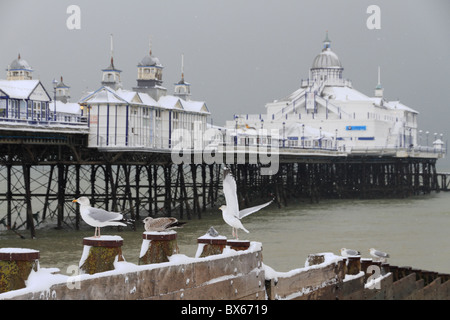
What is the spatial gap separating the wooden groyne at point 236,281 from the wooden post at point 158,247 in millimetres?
108

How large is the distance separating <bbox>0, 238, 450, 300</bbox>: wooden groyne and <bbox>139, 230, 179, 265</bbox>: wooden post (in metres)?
0.11

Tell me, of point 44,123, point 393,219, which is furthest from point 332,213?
point 44,123

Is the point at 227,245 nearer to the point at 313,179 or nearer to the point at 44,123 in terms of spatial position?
the point at 44,123

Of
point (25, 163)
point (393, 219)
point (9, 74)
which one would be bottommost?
point (393, 219)

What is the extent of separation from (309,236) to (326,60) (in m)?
58.6

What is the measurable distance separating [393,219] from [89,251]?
36503mm

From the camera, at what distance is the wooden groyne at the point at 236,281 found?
26.5 ft

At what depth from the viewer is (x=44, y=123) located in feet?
107

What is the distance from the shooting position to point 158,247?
9898mm

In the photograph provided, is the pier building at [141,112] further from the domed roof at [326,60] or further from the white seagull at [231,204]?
the domed roof at [326,60]

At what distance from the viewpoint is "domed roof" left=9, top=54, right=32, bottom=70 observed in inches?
1590

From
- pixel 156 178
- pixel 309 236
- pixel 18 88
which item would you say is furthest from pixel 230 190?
pixel 156 178

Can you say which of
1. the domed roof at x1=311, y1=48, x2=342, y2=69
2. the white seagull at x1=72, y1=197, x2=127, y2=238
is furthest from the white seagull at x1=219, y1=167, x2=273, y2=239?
the domed roof at x1=311, y1=48, x2=342, y2=69

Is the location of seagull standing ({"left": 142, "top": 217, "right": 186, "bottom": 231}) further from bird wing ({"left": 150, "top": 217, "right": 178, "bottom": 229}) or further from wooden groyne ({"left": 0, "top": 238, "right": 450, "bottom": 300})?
wooden groyne ({"left": 0, "top": 238, "right": 450, "bottom": 300})
